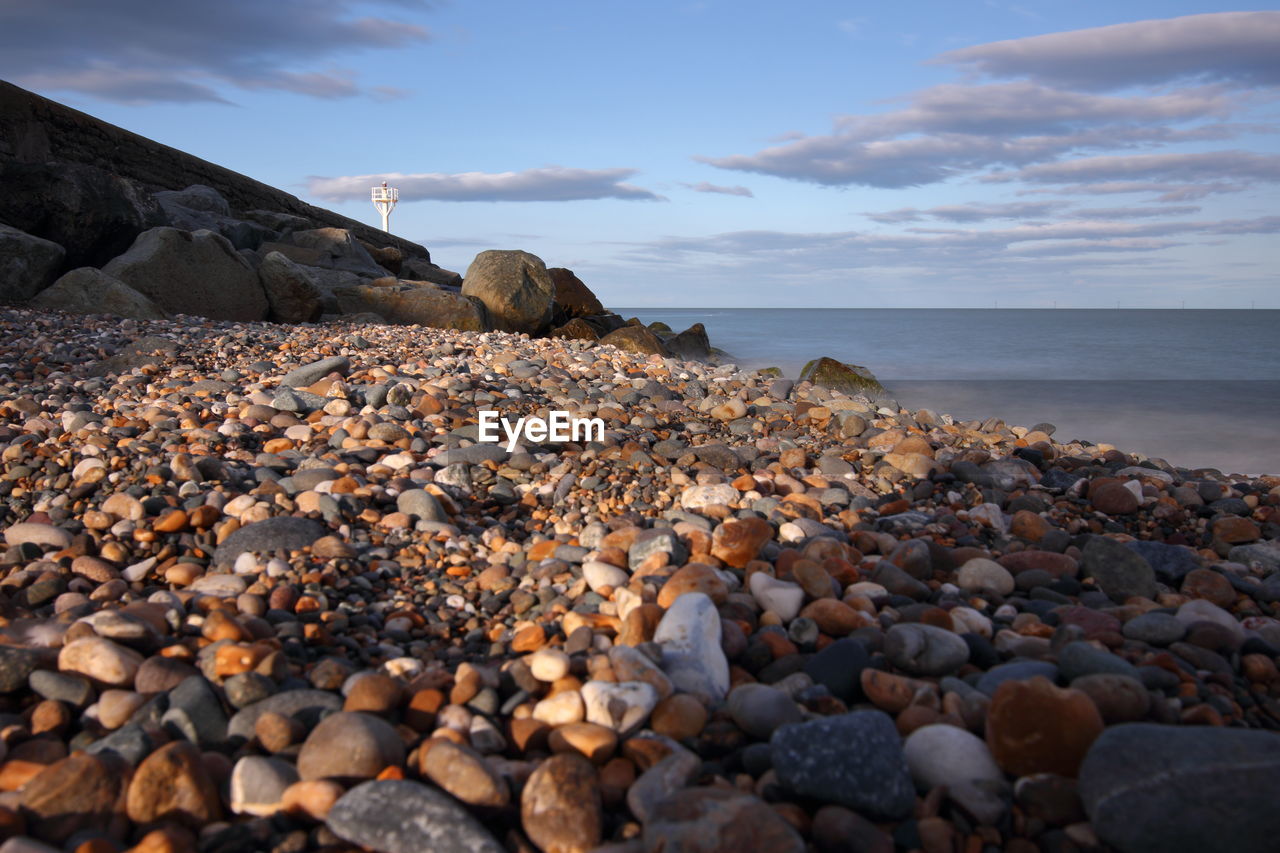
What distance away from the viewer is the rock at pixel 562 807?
125cm

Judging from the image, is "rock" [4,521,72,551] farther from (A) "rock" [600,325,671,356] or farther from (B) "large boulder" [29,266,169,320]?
(A) "rock" [600,325,671,356]

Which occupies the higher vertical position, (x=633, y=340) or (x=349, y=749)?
(x=633, y=340)

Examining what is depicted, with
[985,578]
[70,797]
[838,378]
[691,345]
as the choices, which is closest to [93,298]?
[70,797]

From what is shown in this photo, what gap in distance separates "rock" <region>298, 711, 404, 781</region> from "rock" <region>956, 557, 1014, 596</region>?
150cm

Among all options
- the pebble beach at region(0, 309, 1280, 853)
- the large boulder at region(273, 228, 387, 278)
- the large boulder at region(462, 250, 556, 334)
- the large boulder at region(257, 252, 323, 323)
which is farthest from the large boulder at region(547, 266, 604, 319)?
the pebble beach at region(0, 309, 1280, 853)

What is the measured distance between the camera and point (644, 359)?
5.99m

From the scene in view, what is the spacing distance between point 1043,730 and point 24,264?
24.5ft

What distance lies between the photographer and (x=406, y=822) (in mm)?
1232

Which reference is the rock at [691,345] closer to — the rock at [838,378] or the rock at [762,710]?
the rock at [838,378]

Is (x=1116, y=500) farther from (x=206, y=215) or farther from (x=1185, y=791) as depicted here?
(x=206, y=215)

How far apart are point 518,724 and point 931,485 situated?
2234mm

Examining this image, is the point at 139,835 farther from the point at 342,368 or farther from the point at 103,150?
the point at 103,150

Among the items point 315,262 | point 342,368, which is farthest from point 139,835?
point 315,262

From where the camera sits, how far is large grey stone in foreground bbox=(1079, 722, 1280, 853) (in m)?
1.20
